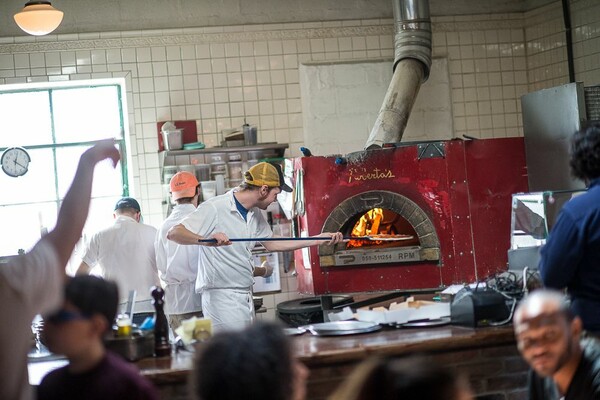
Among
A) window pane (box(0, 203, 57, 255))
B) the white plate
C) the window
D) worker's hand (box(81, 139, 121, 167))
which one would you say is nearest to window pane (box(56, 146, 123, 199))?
the window

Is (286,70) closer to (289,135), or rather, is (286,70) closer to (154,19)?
(289,135)

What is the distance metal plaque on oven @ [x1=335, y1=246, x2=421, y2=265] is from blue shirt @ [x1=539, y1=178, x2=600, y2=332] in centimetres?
312

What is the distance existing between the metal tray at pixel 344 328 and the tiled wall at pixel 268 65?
3.97 m

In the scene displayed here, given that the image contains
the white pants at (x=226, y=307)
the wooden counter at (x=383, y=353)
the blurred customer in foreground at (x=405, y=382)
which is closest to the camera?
the blurred customer in foreground at (x=405, y=382)

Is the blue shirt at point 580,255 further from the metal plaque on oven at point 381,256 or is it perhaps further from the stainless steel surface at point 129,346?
the metal plaque on oven at point 381,256

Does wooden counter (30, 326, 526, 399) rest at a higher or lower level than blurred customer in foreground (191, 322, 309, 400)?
lower

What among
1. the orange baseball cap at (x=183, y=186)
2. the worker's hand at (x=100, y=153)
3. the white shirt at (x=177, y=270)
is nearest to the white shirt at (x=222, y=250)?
the white shirt at (x=177, y=270)

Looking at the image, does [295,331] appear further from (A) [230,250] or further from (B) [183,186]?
(B) [183,186]

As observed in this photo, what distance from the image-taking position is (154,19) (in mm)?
8805

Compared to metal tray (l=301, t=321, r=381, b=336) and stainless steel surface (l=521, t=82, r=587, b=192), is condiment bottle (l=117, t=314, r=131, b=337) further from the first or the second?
stainless steel surface (l=521, t=82, r=587, b=192)

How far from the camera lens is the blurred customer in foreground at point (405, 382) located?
195cm

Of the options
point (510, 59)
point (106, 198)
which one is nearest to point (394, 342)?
point (106, 198)

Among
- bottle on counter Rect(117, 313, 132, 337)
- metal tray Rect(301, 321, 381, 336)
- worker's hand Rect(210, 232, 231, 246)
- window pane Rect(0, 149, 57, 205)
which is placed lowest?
metal tray Rect(301, 321, 381, 336)

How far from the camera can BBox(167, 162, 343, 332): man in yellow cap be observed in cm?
628
